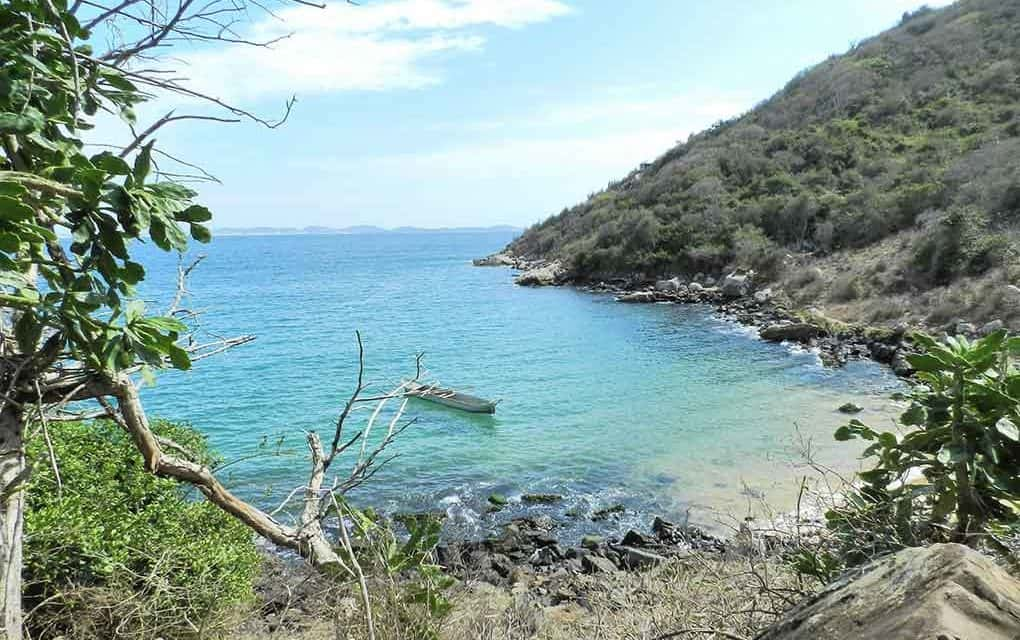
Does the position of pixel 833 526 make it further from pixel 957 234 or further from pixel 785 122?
pixel 785 122

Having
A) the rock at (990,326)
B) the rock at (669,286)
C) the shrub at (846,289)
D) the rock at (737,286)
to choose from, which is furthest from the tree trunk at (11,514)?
the rock at (669,286)

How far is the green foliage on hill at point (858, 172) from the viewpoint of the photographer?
30.3 metres

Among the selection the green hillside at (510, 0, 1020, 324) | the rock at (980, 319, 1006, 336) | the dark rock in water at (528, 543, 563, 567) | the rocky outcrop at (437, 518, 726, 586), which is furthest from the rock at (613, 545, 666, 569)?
the green hillside at (510, 0, 1020, 324)

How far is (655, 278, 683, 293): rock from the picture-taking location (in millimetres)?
41250

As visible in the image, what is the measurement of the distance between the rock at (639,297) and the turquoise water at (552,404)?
1.71m

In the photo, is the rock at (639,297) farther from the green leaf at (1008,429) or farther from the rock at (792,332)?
the green leaf at (1008,429)

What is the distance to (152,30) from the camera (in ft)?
9.56

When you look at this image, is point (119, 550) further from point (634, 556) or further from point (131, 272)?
point (634, 556)

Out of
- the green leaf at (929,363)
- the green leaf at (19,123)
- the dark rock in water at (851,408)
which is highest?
the green leaf at (19,123)

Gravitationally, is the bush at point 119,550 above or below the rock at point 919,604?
below

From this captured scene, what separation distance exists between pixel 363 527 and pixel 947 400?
3.16 m

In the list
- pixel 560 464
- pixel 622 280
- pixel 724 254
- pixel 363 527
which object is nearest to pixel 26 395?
pixel 363 527

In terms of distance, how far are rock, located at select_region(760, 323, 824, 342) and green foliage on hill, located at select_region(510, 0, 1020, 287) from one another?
5.17m

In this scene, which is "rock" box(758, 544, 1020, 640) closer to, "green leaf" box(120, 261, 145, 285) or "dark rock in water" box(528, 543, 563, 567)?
"green leaf" box(120, 261, 145, 285)
